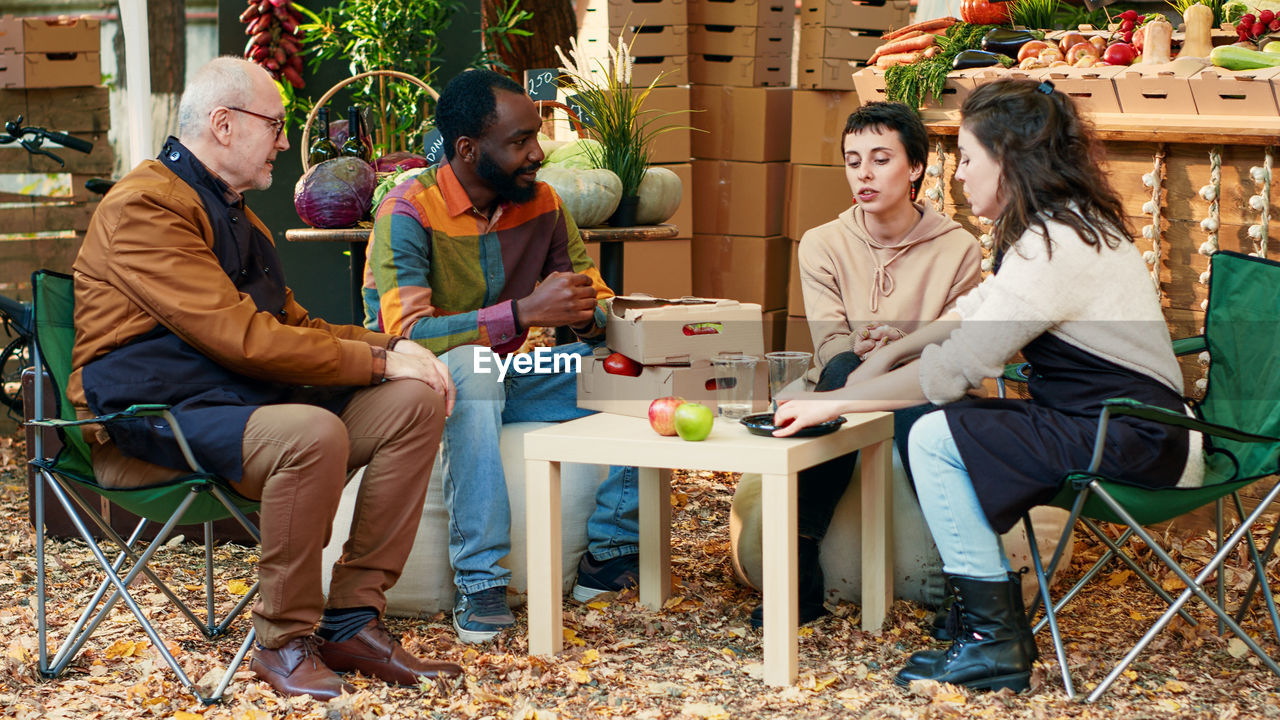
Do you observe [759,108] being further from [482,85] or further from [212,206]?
[212,206]

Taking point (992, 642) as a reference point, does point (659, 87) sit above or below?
above

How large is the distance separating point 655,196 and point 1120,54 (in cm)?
157

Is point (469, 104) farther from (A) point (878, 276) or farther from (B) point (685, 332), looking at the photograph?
(A) point (878, 276)

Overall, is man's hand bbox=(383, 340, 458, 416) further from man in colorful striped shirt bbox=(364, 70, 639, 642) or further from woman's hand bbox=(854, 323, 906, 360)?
woman's hand bbox=(854, 323, 906, 360)

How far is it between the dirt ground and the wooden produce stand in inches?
35.0

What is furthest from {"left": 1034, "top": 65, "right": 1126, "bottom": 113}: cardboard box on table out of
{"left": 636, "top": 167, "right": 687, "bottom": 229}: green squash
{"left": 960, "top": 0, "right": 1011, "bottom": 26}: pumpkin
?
{"left": 636, "top": 167, "right": 687, "bottom": 229}: green squash

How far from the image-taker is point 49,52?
577cm

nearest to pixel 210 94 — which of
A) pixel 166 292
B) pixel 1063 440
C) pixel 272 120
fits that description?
pixel 272 120

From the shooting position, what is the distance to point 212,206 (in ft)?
9.54

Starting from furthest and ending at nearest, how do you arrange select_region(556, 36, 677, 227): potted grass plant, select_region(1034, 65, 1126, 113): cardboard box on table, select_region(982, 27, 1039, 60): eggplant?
select_region(982, 27, 1039, 60): eggplant
select_region(556, 36, 677, 227): potted grass plant
select_region(1034, 65, 1126, 113): cardboard box on table

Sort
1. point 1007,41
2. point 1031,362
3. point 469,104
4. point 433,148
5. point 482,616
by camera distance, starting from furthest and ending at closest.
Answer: point 1007,41
point 433,148
point 469,104
point 482,616
point 1031,362

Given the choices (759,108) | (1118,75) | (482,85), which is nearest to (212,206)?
(482,85)

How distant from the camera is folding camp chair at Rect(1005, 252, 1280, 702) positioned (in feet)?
8.67

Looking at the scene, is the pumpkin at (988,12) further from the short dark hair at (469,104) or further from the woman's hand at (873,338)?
the short dark hair at (469,104)
